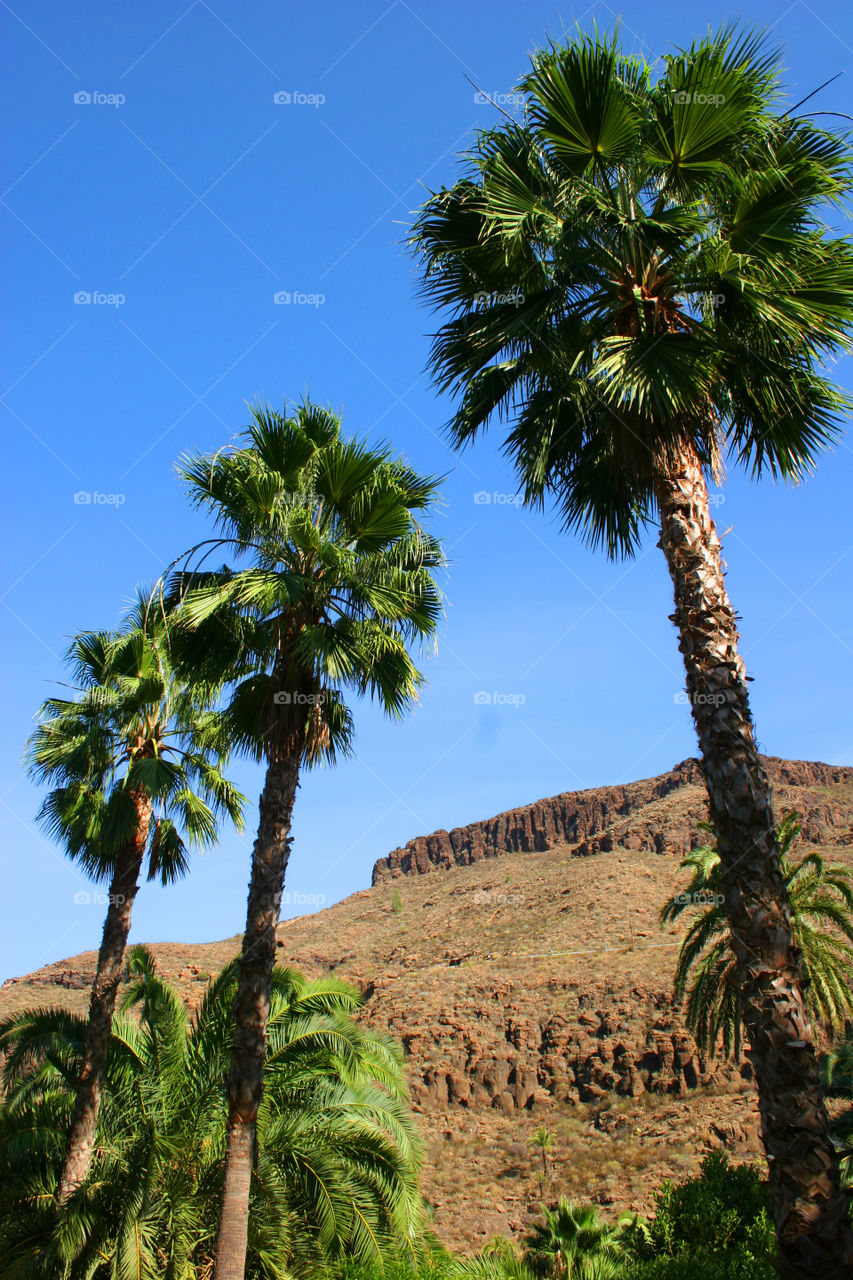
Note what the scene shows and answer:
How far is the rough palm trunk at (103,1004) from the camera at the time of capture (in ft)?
42.6

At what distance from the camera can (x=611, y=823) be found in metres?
110

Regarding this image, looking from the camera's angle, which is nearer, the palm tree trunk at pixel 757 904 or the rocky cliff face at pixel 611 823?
the palm tree trunk at pixel 757 904

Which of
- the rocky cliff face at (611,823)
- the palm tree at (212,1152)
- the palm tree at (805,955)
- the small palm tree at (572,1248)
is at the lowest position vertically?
the small palm tree at (572,1248)

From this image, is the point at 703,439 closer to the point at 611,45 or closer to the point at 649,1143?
the point at 611,45

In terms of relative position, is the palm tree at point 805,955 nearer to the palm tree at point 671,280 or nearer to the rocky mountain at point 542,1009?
the palm tree at point 671,280

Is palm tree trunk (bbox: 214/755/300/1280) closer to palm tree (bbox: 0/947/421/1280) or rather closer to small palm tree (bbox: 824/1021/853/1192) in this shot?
palm tree (bbox: 0/947/421/1280)

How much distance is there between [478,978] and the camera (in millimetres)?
64375

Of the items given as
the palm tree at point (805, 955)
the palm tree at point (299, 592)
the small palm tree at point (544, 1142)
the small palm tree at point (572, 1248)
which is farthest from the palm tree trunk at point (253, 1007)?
the small palm tree at point (544, 1142)

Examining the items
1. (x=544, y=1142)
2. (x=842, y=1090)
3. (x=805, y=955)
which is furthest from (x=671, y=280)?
(x=544, y=1142)

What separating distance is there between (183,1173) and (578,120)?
12.4 meters

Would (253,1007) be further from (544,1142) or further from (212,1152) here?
(544,1142)

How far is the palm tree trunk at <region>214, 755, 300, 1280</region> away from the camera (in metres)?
8.36

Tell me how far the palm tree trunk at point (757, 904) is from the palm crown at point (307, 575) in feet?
13.7

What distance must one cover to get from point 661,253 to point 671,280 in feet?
0.91
